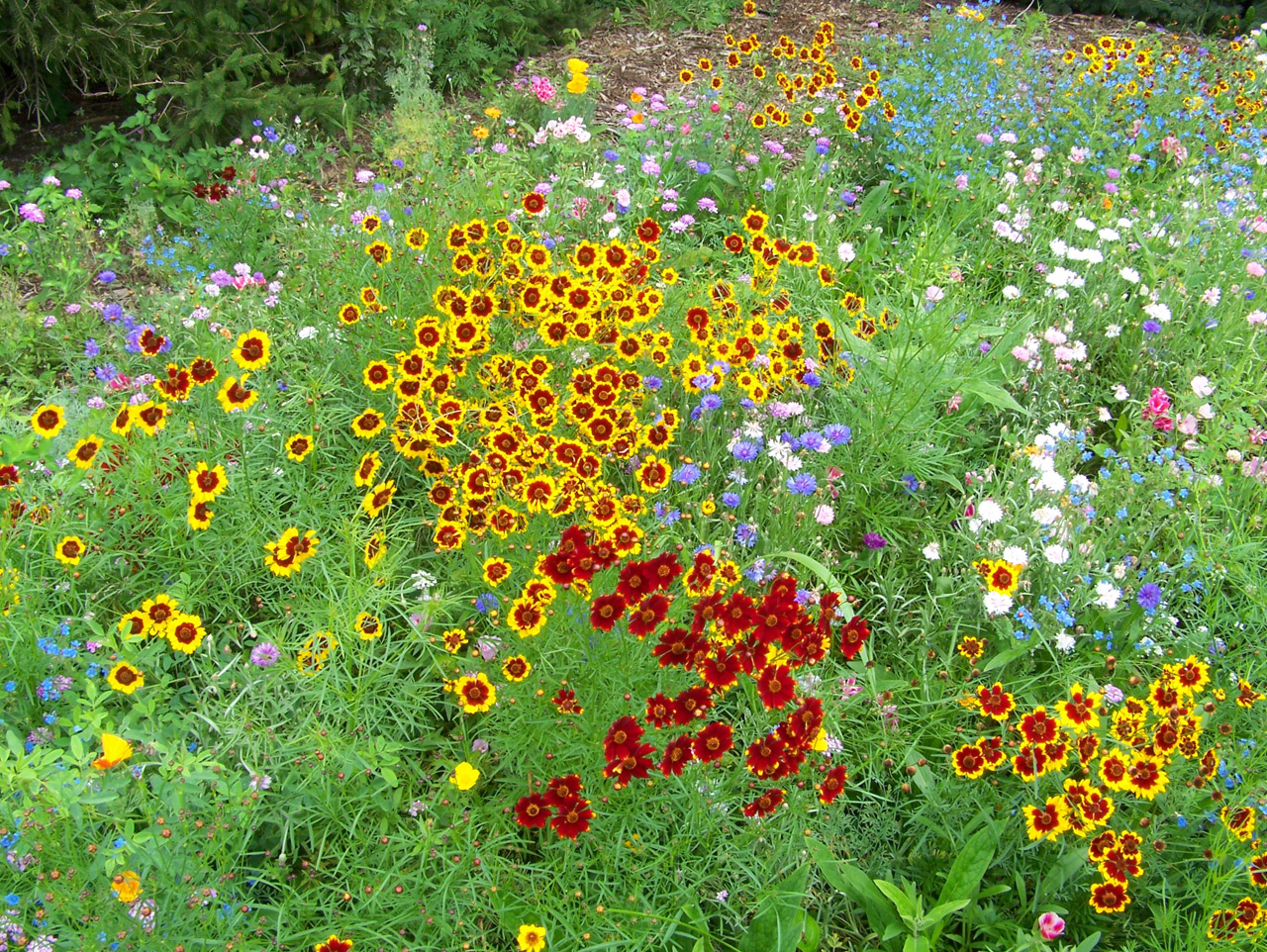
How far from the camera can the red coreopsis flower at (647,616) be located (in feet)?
5.81

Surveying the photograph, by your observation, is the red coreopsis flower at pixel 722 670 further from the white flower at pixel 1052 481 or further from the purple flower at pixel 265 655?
the white flower at pixel 1052 481

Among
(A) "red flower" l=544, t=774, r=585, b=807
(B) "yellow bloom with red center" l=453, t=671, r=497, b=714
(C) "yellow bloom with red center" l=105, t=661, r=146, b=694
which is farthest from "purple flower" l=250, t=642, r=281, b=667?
(A) "red flower" l=544, t=774, r=585, b=807

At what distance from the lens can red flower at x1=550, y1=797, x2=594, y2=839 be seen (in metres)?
1.69

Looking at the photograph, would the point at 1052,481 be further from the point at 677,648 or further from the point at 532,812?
the point at 532,812

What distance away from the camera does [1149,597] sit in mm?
2555

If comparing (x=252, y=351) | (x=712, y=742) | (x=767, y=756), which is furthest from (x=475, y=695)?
(x=252, y=351)

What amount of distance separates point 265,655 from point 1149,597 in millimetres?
2468

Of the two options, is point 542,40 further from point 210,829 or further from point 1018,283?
point 210,829

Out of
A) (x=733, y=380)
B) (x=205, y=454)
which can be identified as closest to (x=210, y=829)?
(x=205, y=454)

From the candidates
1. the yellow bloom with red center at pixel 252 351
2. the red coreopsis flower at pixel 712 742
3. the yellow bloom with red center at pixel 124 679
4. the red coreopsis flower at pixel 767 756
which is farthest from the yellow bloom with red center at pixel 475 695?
the yellow bloom with red center at pixel 252 351

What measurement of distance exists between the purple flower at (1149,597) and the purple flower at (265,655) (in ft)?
7.95

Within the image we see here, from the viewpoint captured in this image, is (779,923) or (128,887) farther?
(779,923)

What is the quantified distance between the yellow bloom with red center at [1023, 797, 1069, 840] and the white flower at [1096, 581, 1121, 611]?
2.84 feet

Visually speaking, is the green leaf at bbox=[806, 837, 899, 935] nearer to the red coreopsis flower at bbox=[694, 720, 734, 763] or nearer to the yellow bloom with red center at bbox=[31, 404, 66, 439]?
the red coreopsis flower at bbox=[694, 720, 734, 763]
